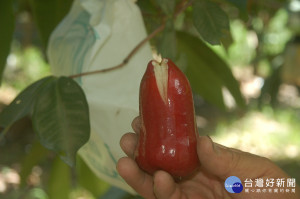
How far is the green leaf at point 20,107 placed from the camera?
0.59 m

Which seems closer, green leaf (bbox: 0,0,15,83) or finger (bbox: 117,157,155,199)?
finger (bbox: 117,157,155,199)

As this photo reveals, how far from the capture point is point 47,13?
0.87 meters

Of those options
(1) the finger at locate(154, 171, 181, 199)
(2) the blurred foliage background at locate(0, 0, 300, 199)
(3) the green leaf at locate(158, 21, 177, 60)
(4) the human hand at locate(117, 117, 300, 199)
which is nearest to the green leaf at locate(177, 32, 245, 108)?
(2) the blurred foliage background at locate(0, 0, 300, 199)

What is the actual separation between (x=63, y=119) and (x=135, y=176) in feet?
0.43

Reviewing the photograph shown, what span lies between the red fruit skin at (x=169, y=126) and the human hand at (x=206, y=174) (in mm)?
13

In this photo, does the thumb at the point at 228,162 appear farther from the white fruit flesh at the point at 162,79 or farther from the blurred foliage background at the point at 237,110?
the blurred foliage background at the point at 237,110

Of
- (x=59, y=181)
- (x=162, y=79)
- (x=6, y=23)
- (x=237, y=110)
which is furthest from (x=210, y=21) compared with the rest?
(x=237, y=110)

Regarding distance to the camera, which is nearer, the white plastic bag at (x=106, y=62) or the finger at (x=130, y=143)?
the finger at (x=130, y=143)

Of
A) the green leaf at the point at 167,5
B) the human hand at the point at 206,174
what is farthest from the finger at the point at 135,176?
the green leaf at the point at 167,5

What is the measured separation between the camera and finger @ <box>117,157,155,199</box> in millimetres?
496

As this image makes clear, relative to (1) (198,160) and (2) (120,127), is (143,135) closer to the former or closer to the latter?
(1) (198,160)

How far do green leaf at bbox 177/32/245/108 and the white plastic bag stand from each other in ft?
0.51

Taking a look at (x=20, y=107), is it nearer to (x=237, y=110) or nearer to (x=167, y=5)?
(x=167, y=5)

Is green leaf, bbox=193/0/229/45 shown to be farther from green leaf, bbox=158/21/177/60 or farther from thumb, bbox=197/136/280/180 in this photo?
thumb, bbox=197/136/280/180
